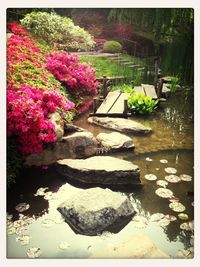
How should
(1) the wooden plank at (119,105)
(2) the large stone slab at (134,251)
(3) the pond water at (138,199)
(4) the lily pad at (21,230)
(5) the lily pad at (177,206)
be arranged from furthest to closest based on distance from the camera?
1. (1) the wooden plank at (119,105)
2. (5) the lily pad at (177,206)
3. (4) the lily pad at (21,230)
4. (3) the pond water at (138,199)
5. (2) the large stone slab at (134,251)

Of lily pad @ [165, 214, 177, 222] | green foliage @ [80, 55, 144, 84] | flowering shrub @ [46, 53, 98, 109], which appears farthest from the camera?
flowering shrub @ [46, 53, 98, 109]

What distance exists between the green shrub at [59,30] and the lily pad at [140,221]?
2162 millimetres

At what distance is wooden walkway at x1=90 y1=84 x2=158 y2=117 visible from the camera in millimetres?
5160

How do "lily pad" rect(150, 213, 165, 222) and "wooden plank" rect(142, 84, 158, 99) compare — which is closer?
"lily pad" rect(150, 213, 165, 222)

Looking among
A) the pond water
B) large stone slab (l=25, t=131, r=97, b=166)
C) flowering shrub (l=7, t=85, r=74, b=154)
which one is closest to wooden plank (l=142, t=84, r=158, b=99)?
the pond water

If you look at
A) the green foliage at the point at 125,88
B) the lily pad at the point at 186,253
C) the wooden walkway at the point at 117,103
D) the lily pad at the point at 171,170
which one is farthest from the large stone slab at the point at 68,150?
the lily pad at the point at 186,253

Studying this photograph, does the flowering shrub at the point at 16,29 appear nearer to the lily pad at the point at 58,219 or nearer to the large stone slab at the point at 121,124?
the large stone slab at the point at 121,124

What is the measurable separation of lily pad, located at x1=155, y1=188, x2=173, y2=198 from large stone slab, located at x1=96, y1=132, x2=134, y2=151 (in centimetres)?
78

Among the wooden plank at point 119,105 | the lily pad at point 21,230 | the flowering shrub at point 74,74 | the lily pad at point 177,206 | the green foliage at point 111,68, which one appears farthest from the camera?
the wooden plank at point 119,105

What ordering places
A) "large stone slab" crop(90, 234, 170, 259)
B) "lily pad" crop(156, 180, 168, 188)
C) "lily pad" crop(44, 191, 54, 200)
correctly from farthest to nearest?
1. "lily pad" crop(156, 180, 168, 188)
2. "lily pad" crop(44, 191, 54, 200)
3. "large stone slab" crop(90, 234, 170, 259)

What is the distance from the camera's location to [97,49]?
4711mm

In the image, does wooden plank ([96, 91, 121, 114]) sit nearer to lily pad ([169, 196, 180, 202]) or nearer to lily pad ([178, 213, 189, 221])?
lily pad ([169, 196, 180, 202])

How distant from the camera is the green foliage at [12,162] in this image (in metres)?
4.58

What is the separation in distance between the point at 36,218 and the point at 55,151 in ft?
3.41
